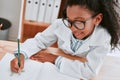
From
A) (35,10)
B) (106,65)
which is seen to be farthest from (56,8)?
(106,65)

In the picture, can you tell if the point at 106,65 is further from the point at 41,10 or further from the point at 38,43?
the point at 41,10

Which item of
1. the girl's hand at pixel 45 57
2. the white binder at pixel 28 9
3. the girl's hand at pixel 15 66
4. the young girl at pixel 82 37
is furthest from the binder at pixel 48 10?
the girl's hand at pixel 15 66

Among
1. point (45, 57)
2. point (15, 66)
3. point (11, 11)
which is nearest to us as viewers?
point (15, 66)

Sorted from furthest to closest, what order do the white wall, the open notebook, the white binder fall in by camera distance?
the white wall
the white binder
the open notebook

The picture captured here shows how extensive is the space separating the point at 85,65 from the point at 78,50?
0.41 feet

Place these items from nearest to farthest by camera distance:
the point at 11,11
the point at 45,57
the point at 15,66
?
the point at 15,66, the point at 45,57, the point at 11,11

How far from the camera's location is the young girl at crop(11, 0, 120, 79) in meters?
0.95

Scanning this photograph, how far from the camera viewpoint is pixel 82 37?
1091mm

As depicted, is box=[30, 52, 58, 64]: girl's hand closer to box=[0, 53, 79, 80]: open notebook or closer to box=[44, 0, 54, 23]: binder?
Answer: box=[0, 53, 79, 80]: open notebook

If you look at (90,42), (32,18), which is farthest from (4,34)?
(90,42)

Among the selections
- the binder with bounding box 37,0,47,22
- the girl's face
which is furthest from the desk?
the binder with bounding box 37,0,47,22

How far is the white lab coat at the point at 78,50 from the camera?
38.8 inches

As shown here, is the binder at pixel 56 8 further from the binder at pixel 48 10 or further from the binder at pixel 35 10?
the binder at pixel 35 10

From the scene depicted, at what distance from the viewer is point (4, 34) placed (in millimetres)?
2160
